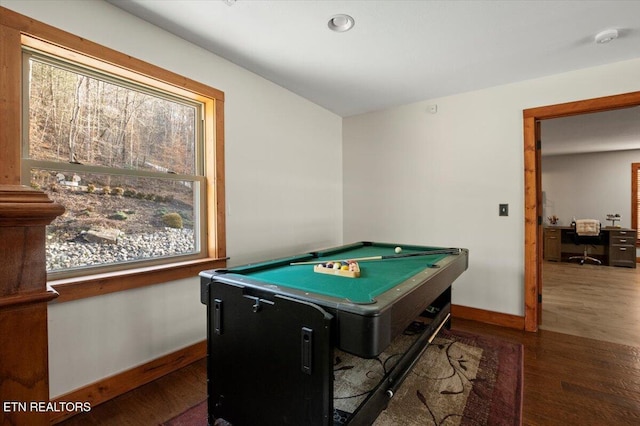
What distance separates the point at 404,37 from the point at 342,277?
1.80 meters

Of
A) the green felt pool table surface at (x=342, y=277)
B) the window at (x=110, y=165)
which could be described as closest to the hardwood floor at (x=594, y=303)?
the green felt pool table surface at (x=342, y=277)

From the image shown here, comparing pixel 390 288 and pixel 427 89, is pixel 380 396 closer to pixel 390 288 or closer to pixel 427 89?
pixel 390 288

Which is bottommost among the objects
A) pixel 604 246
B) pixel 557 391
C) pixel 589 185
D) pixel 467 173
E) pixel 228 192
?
pixel 557 391

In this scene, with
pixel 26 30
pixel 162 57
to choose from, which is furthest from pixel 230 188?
pixel 26 30

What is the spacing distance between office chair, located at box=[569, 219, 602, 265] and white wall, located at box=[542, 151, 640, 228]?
636 millimetres

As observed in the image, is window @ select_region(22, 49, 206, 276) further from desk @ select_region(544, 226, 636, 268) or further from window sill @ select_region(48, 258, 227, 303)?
desk @ select_region(544, 226, 636, 268)

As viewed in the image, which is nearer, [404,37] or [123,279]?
[123,279]

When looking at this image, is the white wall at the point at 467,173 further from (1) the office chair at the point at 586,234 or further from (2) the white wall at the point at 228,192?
(1) the office chair at the point at 586,234

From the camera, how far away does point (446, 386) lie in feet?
6.24

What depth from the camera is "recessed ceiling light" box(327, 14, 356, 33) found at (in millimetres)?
1947

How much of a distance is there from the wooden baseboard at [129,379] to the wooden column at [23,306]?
169 cm

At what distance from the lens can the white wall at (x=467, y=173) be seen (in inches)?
114

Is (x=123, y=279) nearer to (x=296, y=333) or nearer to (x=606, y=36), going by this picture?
(x=296, y=333)

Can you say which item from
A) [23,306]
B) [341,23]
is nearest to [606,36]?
[341,23]
